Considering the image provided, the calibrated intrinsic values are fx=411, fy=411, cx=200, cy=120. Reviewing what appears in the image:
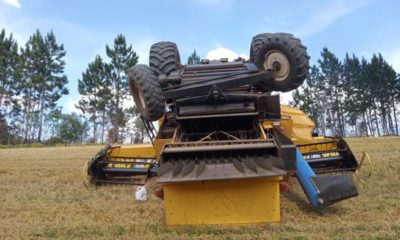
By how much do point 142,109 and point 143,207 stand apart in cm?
162

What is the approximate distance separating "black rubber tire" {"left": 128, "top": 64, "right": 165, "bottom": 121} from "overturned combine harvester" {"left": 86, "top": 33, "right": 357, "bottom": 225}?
15mm

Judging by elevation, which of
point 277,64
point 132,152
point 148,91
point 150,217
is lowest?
point 150,217

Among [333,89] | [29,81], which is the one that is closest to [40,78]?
[29,81]

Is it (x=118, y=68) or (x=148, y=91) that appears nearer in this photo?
(x=148, y=91)

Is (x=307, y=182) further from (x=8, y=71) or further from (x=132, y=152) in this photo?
(x=8, y=71)

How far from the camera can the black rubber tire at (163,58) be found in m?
6.78

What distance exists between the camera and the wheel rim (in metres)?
6.08

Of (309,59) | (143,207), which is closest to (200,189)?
(143,207)

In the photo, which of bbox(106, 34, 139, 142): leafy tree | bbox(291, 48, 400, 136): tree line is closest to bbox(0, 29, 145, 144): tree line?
bbox(106, 34, 139, 142): leafy tree

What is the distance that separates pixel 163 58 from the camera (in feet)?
22.5

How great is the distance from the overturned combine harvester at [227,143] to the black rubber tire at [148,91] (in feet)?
0.05

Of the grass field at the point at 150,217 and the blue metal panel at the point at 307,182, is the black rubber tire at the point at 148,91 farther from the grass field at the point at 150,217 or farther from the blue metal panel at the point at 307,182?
the blue metal panel at the point at 307,182

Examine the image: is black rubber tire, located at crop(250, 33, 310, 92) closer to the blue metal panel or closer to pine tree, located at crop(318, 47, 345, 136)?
the blue metal panel

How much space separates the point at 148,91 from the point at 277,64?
1965mm
